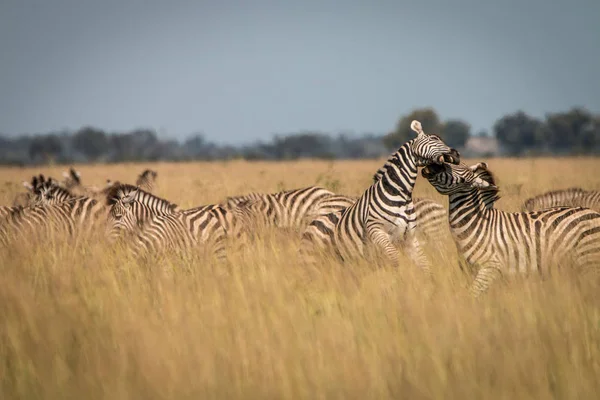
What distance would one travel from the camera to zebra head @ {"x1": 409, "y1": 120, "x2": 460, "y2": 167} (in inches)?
285

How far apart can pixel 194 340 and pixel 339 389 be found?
48.4 inches

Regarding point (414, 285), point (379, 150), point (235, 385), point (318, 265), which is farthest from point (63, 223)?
point (379, 150)

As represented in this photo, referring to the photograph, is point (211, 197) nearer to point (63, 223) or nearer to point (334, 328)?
point (63, 223)

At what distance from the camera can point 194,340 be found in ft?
16.7

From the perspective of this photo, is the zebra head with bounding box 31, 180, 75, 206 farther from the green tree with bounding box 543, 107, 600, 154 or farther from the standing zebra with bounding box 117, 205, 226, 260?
the green tree with bounding box 543, 107, 600, 154

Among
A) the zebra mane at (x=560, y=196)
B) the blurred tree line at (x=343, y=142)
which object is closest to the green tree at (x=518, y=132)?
the blurred tree line at (x=343, y=142)

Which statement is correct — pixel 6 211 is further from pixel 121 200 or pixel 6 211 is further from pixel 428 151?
pixel 428 151

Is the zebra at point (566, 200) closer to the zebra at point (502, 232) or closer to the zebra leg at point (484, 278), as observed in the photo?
the zebra at point (502, 232)

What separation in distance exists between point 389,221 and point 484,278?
1713 millimetres

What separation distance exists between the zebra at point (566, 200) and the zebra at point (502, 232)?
13.7 feet

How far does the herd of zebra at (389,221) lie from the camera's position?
661 cm

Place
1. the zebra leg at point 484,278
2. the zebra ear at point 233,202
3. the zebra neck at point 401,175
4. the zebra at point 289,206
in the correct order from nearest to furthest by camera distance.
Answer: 1. the zebra leg at point 484,278
2. the zebra neck at point 401,175
3. the zebra at point 289,206
4. the zebra ear at point 233,202

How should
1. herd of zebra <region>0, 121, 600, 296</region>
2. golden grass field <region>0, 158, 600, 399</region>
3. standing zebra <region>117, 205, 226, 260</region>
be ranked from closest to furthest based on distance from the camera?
1. golden grass field <region>0, 158, 600, 399</region>
2. herd of zebra <region>0, 121, 600, 296</region>
3. standing zebra <region>117, 205, 226, 260</region>

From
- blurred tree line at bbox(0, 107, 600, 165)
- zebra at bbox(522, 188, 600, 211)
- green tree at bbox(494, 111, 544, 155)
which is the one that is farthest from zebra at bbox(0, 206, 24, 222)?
green tree at bbox(494, 111, 544, 155)
